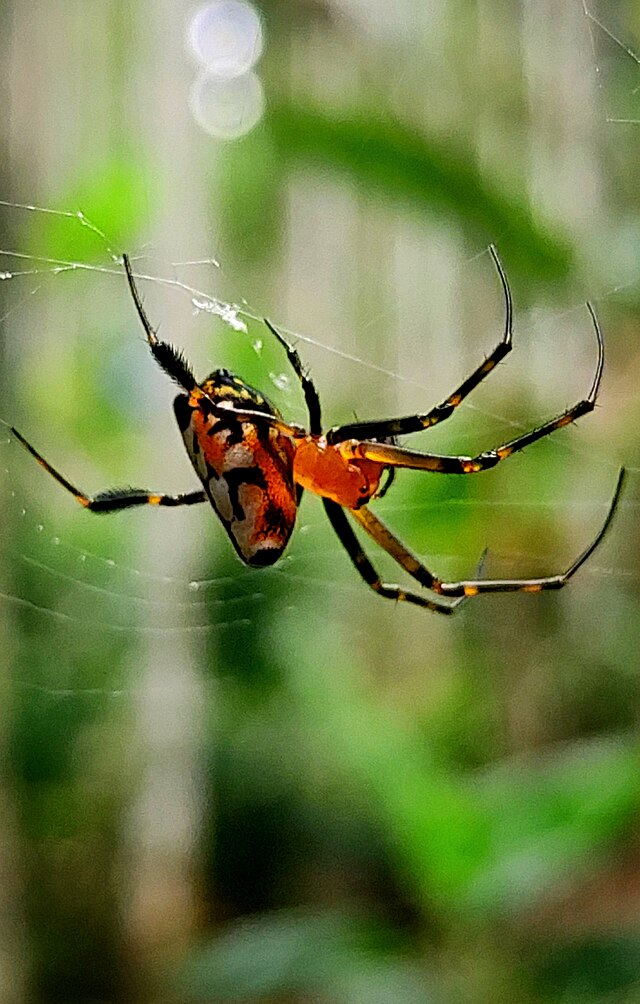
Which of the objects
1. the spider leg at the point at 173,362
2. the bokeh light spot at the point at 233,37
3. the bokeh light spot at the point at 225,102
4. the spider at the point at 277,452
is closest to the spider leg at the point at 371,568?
the spider at the point at 277,452

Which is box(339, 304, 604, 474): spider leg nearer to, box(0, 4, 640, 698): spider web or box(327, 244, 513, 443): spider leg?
box(327, 244, 513, 443): spider leg

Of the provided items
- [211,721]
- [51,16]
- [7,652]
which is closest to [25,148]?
[51,16]

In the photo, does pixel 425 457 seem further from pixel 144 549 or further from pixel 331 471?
pixel 144 549

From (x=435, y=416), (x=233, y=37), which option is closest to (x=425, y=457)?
(x=435, y=416)

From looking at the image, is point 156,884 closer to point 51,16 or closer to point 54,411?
point 54,411

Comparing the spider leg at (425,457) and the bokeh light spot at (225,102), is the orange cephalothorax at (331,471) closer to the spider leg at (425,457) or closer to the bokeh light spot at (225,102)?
the spider leg at (425,457)
